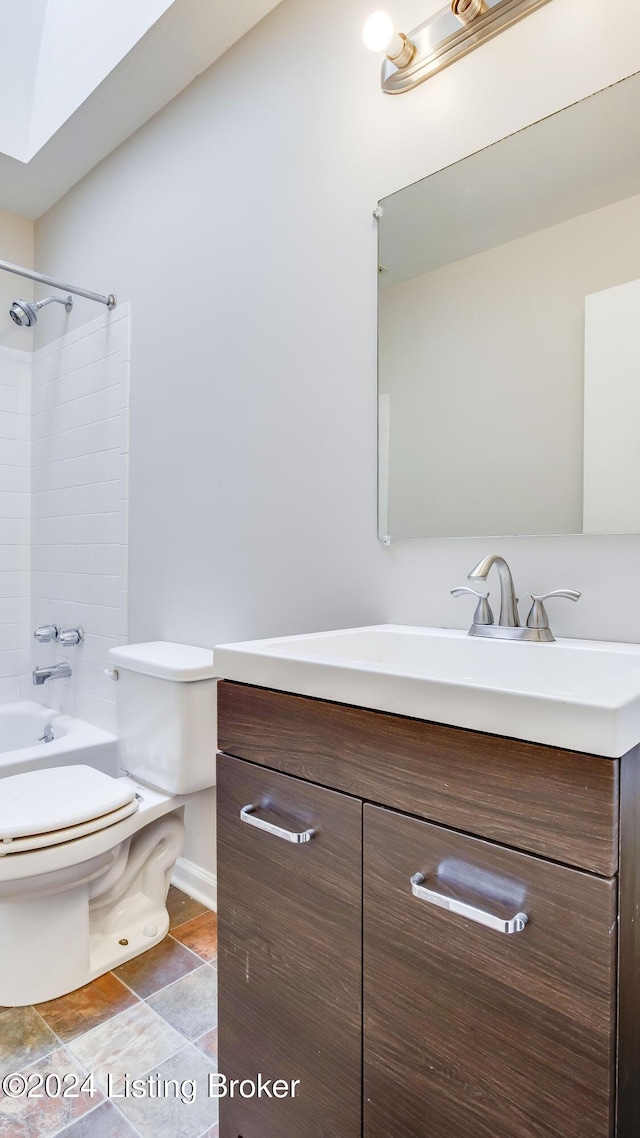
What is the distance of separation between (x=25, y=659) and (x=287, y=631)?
5.83 feet

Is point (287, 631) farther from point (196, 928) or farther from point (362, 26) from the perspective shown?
point (362, 26)

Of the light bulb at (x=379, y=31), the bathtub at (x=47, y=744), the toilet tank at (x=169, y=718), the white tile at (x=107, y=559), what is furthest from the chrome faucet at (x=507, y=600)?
the bathtub at (x=47, y=744)

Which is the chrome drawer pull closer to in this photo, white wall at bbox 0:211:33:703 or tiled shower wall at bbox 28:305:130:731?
tiled shower wall at bbox 28:305:130:731

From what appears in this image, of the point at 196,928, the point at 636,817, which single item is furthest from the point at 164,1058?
the point at 636,817

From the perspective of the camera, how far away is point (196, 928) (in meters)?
1.78

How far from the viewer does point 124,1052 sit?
1.32 m

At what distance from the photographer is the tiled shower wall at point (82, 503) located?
90.4 inches

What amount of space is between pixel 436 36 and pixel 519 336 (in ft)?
2.27

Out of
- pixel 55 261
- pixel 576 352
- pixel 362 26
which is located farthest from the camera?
pixel 55 261

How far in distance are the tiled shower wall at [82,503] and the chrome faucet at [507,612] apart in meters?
1.49

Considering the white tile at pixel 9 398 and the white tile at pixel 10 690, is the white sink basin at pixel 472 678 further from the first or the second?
the white tile at pixel 9 398

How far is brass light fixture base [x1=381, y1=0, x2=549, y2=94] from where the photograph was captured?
47.6 inches

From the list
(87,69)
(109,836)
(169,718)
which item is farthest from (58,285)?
(109,836)

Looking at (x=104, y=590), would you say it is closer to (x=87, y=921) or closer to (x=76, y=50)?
(x=87, y=921)
